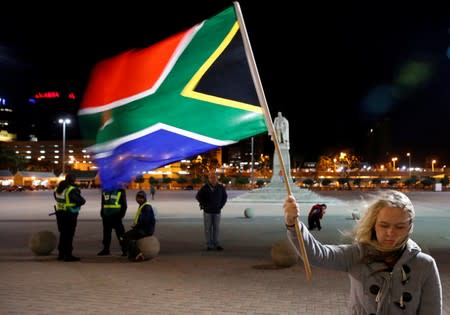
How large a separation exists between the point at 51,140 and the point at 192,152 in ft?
660

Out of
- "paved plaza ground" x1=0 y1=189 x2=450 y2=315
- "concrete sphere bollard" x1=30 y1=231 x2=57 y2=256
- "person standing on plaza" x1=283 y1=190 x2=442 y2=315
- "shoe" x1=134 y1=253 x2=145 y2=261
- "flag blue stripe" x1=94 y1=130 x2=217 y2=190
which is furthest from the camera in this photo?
"concrete sphere bollard" x1=30 y1=231 x2=57 y2=256

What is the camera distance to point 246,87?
18.2ft

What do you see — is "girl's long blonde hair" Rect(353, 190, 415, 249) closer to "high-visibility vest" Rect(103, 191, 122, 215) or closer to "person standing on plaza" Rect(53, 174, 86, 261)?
"person standing on plaza" Rect(53, 174, 86, 261)

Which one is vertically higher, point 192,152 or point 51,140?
point 51,140

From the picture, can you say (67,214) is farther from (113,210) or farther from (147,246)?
(147,246)

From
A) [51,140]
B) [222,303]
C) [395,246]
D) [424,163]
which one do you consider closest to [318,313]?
[222,303]

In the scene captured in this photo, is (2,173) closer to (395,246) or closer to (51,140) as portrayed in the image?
(395,246)

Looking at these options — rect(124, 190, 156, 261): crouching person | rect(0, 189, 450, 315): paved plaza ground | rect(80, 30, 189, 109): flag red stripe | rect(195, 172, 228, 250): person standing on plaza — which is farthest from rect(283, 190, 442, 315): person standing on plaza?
rect(195, 172, 228, 250): person standing on plaza

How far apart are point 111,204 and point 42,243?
1.82m

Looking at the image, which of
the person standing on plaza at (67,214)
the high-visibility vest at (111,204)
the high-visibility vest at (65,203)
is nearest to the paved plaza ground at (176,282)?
the person standing on plaza at (67,214)

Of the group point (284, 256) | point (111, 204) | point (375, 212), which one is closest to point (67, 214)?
point (111, 204)

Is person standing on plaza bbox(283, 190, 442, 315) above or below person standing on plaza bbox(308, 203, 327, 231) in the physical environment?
above

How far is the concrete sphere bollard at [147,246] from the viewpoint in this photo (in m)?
10.4

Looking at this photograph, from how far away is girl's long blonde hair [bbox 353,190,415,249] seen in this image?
251cm
